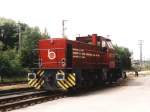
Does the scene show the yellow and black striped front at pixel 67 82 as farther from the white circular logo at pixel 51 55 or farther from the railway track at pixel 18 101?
the white circular logo at pixel 51 55

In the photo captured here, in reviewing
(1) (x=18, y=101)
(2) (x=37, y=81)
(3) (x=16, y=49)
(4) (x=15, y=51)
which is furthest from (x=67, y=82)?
(3) (x=16, y=49)

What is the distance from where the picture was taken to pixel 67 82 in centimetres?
1891

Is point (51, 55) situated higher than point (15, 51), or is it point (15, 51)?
point (15, 51)

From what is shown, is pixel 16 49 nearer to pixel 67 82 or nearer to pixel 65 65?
Answer: pixel 65 65

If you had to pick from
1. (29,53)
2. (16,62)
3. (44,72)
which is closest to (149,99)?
(44,72)

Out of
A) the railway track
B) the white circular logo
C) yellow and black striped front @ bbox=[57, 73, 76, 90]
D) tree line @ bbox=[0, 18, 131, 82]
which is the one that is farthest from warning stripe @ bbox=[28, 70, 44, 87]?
tree line @ bbox=[0, 18, 131, 82]

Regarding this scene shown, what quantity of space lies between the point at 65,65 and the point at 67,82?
3.62ft

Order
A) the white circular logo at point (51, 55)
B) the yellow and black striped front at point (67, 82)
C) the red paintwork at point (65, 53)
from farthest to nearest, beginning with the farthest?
1. the white circular logo at point (51, 55)
2. the red paintwork at point (65, 53)
3. the yellow and black striped front at point (67, 82)

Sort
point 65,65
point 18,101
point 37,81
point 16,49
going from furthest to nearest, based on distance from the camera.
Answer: point 16,49 < point 37,81 < point 65,65 < point 18,101

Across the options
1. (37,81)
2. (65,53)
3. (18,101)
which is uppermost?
(65,53)

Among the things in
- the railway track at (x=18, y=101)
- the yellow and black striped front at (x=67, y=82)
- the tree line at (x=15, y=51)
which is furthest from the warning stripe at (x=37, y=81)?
the tree line at (x=15, y=51)

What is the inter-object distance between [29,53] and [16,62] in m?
3.63

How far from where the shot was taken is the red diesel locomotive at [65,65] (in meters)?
19.1

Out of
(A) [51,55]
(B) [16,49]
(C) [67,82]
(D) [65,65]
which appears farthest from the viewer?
(B) [16,49]
